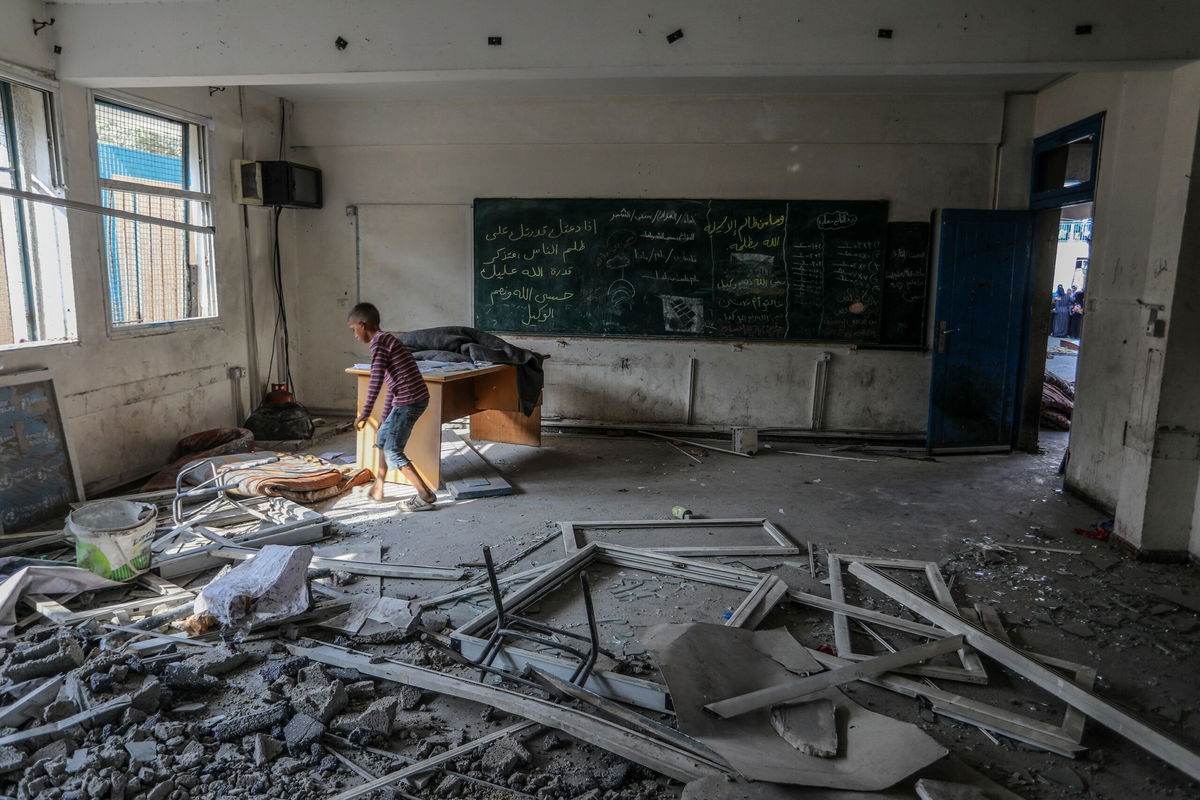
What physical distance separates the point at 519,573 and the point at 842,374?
15.4ft

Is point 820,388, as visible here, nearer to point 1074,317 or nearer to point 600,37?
point 600,37

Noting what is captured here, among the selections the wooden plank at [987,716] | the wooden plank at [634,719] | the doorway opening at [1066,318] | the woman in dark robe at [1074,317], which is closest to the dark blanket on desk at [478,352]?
the wooden plank at [634,719]

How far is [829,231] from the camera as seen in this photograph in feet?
24.5

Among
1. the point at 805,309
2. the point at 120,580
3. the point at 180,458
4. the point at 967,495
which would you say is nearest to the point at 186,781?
the point at 120,580

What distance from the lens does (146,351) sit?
5.97m

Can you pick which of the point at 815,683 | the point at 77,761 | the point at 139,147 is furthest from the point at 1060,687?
the point at 139,147

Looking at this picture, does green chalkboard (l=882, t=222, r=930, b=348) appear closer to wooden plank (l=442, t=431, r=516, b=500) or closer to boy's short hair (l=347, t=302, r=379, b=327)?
wooden plank (l=442, t=431, r=516, b=500)

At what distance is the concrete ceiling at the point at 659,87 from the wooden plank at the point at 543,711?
16.4 ft

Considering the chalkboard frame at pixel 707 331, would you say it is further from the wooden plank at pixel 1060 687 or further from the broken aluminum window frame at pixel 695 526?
the wooden plank at pixel 1060 687

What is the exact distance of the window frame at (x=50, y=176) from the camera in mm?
4816

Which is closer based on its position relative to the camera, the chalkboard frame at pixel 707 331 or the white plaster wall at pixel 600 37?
the white plaster wall at pixel 600 37

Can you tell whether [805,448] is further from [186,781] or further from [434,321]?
[186,781]

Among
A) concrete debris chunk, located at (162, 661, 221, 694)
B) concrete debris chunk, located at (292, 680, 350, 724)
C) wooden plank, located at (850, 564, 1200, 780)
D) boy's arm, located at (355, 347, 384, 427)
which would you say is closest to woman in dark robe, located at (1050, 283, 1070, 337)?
wooden plank, located at (850, 564, 1200, 780)

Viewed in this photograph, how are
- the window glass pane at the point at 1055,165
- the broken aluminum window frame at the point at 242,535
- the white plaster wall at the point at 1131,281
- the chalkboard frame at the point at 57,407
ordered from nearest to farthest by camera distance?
the broken aluminum window frame at the point at 242,535, the white plaster wall at the point at 1131,281, the chalkboard frame at the point at 57,407, the window glass pane at the point at 1055,165
